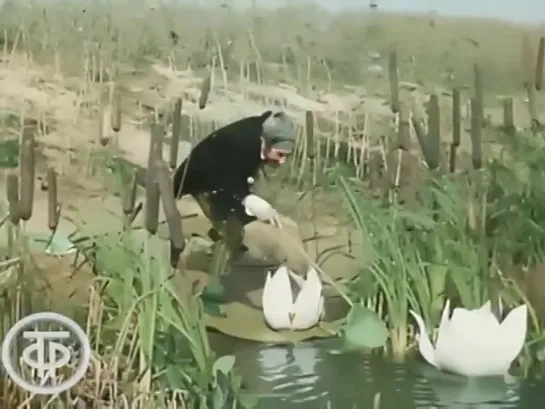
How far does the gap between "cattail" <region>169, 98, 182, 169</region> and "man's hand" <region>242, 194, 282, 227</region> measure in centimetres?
7

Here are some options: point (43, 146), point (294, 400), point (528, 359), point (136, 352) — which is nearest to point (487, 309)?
point (528, 359)

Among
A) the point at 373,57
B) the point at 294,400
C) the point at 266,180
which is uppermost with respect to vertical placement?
the point at 373,57

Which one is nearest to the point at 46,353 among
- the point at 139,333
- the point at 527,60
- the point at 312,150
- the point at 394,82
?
the point at 139,333

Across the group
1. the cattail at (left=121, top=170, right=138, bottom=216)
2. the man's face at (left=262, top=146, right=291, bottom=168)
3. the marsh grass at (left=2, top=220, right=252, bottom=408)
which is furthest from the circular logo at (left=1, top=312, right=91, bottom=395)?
the man's face at (left=262, top=146, right=291, bottom=168)

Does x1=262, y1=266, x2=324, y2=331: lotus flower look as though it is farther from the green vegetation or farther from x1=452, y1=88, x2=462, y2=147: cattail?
x1=452, y1=88, x2=462, y2=147: cattail

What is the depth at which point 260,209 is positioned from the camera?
29.4 inches

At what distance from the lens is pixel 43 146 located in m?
0.73

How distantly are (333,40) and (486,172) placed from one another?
0.19 metres

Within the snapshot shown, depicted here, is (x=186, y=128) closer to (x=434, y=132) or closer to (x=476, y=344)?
(x=434, y=132)

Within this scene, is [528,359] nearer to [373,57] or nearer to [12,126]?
[373,57]

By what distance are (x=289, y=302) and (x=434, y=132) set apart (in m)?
0.21

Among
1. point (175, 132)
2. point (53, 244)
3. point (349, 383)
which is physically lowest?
point (349, 383)

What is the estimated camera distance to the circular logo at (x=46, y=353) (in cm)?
71

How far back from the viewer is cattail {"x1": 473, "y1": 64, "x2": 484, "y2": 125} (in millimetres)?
773
